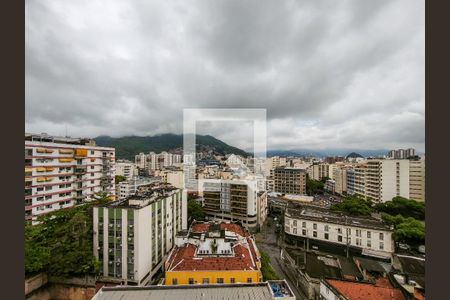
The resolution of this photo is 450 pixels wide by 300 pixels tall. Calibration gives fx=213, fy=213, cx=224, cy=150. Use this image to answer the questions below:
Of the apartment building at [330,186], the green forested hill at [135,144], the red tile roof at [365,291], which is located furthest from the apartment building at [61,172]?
the apartment building at [330,186]

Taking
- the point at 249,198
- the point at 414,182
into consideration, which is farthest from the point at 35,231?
the point at 414,182

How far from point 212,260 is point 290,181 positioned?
15399 millimetres

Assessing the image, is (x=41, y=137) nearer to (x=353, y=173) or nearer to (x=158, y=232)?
(x=158, y=232)

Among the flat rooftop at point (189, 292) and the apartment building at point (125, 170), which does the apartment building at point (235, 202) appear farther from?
the apartment building at point (125, 170)

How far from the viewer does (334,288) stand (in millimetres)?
4688

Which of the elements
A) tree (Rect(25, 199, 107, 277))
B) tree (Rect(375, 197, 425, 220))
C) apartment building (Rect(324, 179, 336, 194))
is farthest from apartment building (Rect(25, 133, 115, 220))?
apartment building (Rect(324, 179, 336, 194))

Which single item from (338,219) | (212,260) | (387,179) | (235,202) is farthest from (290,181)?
(212,260)

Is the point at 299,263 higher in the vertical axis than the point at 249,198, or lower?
lower

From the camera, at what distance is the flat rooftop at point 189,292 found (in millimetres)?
3424

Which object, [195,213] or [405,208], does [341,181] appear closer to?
[405,208]

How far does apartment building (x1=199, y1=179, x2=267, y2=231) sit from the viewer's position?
1162 cm

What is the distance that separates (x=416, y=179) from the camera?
14.3 metres

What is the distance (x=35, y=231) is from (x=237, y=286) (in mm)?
6083

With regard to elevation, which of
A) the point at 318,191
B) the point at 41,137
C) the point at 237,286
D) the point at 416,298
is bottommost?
the point at 318,191
